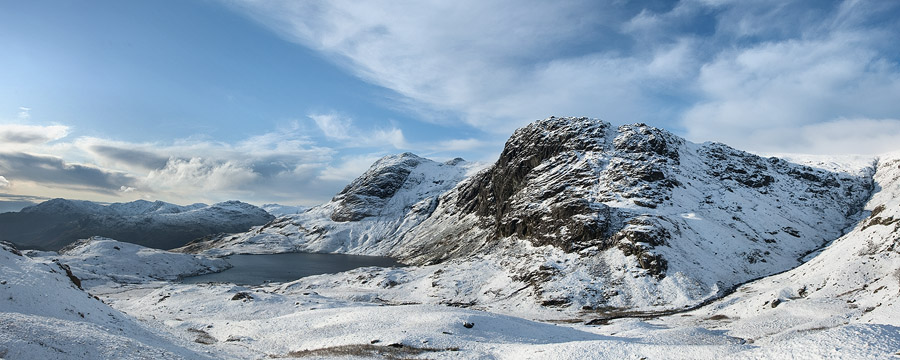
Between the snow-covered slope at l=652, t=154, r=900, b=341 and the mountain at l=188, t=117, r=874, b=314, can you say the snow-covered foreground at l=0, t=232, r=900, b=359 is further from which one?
the mountain at l=188, t=117, r=874, b=314

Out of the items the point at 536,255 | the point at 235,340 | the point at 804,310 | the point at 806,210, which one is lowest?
the point at 235,340

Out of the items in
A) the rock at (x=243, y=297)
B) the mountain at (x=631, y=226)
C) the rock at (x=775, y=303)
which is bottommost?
the rock at (x=243, y=297)

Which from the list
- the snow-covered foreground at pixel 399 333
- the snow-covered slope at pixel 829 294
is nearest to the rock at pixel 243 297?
the snow-covered foreground at pixel 399 333

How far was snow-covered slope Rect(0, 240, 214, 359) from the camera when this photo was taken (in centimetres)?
2162

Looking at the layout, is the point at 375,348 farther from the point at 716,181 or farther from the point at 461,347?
the point at 716,181

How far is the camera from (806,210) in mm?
103938

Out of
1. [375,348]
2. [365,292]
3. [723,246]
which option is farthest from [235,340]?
[723,246]

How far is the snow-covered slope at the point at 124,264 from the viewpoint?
111 meters

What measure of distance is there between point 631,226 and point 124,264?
134697 mm

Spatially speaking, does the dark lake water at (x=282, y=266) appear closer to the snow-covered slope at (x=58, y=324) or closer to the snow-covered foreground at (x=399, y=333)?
the snow-covered foreground at (x=399, y=333)

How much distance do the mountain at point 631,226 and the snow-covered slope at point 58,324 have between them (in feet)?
177

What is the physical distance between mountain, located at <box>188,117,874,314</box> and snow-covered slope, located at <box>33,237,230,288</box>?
54281 mm

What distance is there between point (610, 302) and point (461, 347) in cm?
4378

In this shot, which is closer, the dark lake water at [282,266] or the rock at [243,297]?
the rock at [243,297]
